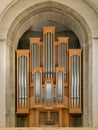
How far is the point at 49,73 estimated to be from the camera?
537 inches

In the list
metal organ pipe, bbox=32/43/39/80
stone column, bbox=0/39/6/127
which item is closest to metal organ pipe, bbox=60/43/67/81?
metal organ pipe, bbox=32/43/39/80

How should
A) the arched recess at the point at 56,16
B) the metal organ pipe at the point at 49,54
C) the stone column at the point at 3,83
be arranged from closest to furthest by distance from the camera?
the stone column at the point at 3,83
the arched recess at the point at 56,16
the metal organ pipe at the point at 49,54

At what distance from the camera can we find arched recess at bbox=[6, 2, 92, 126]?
1223 centimetres

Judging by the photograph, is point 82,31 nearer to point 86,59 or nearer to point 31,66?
point 86,59

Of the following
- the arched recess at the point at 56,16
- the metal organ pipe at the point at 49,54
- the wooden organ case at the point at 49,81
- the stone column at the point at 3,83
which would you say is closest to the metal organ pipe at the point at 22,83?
the wooden organ case at the point at 49,81

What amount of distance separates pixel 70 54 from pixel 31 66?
1.66 m

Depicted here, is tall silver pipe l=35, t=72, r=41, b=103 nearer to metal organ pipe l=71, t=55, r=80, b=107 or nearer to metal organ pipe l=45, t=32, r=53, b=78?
metal organ pipe l=45, t=32, r=53, b=78

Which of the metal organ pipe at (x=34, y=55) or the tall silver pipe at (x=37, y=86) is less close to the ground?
the metal organ pipe at (x=34, y=55)

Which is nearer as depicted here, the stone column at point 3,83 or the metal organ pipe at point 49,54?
the stone column at point 3,83

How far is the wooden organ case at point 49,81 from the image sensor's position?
1341 centimetres

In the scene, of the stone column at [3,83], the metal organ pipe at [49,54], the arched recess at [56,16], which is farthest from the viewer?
the metal organ pipe at [49,54]

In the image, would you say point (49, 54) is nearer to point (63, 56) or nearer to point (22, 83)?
point (63, 56)

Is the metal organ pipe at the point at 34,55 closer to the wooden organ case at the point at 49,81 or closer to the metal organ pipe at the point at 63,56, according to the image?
the wooden organ case at the point at 49,81

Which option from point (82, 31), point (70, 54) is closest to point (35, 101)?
point (70, 54)
